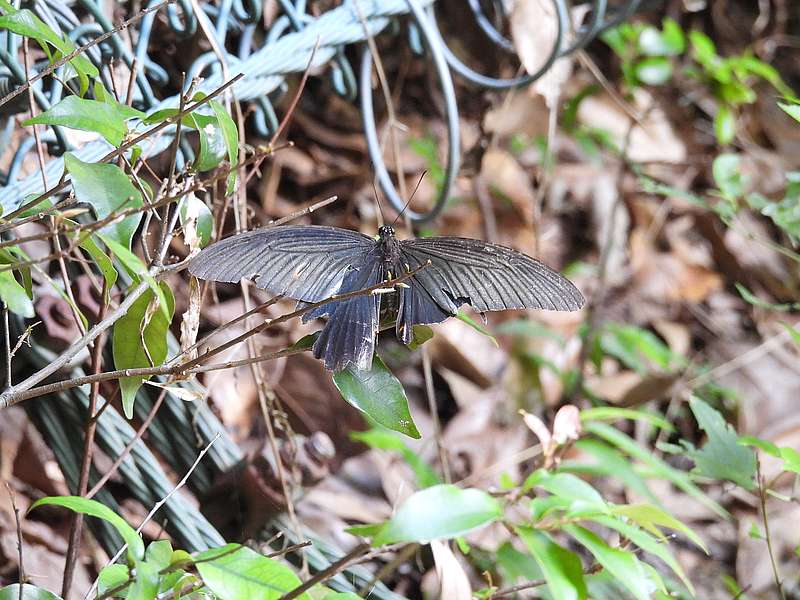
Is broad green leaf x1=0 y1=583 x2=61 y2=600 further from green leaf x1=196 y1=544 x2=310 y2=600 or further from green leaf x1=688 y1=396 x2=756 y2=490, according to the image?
green leaf x1=688 y1=396 x2=756 y2=490

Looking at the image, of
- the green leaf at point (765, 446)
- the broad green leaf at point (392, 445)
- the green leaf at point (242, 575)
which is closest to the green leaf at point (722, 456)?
the green leaf at point (765, 446)

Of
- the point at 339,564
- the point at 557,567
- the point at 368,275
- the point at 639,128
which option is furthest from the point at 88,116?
the point at 639,128

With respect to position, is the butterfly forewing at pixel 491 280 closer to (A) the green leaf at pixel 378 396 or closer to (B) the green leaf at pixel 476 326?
(B) the green leaf at pixel 476 326

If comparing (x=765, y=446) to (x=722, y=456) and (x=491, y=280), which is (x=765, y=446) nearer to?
(x=722, y=456)

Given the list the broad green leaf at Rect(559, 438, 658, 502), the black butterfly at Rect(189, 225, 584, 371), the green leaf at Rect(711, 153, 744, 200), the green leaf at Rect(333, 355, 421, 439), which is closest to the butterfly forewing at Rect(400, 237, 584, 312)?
the black butterfly at Rect(189, 225, 584, 371)

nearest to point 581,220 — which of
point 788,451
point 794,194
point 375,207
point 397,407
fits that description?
point 375,207

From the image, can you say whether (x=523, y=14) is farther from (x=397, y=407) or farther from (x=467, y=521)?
(x=467, y=521)
